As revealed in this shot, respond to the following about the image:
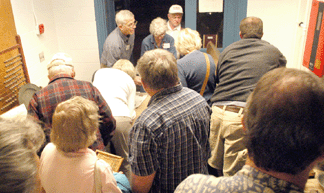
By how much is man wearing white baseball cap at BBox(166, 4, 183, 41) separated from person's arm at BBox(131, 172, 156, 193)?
306cm

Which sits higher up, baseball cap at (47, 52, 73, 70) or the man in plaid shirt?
baseball cap at (47, 52, 73, 70)

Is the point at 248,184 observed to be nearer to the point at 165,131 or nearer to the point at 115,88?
the point at 165,131

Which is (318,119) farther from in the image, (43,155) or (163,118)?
(43,155)

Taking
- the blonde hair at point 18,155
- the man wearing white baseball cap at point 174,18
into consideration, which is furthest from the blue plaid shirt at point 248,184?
the man wearing white baseball cap at point 174,18

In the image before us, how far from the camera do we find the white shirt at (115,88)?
239cm

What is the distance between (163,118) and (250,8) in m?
3.01

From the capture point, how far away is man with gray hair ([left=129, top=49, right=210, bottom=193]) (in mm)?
1403

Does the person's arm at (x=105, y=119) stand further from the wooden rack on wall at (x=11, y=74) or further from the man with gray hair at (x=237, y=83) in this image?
the wooden rack on wall at (x=11, y=74)

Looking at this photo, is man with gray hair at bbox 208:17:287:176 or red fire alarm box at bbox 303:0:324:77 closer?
man with gray hair at bbox 208:17:287:176

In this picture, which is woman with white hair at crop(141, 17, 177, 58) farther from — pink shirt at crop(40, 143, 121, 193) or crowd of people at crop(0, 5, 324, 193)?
pink shirt at crop(40, 143, 121, 193)

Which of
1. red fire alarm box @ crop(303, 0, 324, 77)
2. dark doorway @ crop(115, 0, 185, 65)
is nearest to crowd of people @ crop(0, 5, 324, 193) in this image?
red fire alarm box @ crop(303, 0, 324, 77)

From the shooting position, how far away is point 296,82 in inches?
26.9

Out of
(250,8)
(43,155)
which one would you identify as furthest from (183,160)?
(250,8)

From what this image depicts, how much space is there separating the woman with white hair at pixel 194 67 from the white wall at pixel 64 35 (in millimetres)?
1937
